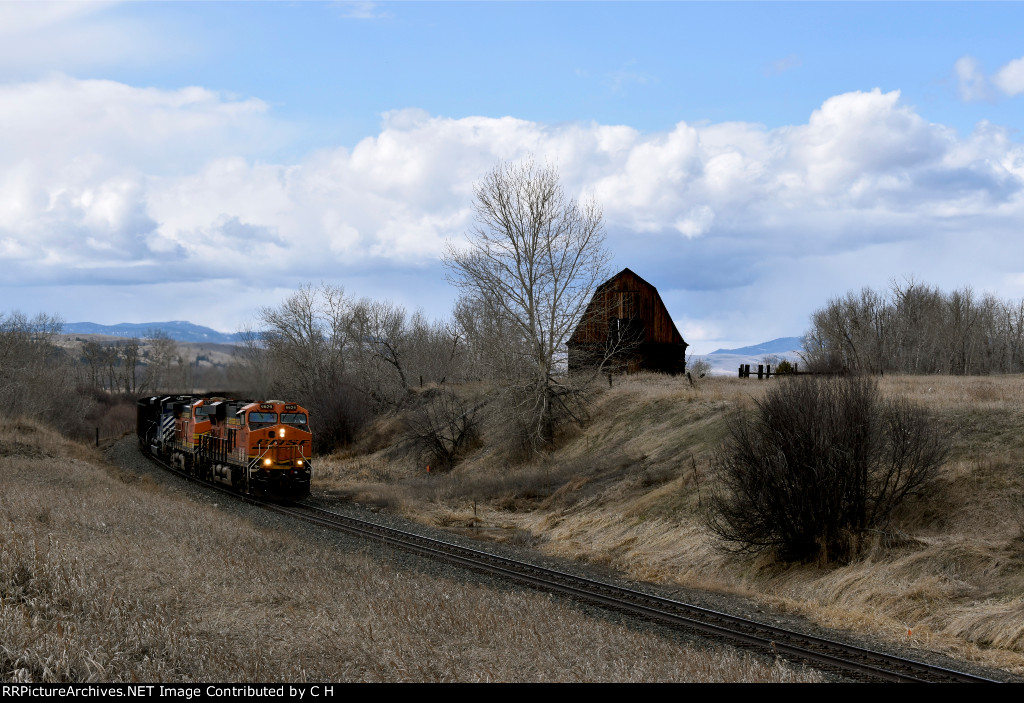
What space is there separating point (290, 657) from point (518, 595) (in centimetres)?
632

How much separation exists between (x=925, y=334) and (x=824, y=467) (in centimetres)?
6301

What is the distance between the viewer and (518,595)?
49.1 feet

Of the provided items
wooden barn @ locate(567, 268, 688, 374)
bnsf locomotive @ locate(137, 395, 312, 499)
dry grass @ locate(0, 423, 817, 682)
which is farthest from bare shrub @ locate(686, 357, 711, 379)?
dry grass @ locate(0, 423, 817, 682)

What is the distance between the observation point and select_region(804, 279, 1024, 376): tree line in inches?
2766

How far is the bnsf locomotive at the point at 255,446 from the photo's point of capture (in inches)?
1200

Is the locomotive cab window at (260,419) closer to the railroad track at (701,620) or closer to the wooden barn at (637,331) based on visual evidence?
the railroad track at (701,620)

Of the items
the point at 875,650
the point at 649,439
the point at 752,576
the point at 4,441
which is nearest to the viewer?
the point at 875,650

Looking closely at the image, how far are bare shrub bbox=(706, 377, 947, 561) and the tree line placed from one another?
161 feet

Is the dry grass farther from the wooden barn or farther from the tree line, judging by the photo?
the tree line

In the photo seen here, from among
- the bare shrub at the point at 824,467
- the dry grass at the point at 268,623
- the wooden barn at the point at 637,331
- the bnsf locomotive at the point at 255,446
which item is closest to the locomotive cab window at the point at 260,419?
the bnsf locomotive at the point at 255,446

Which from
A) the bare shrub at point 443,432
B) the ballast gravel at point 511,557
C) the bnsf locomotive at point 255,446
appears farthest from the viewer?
the bare shrub at point 443,432

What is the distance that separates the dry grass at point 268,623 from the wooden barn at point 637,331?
3232 centimetres
